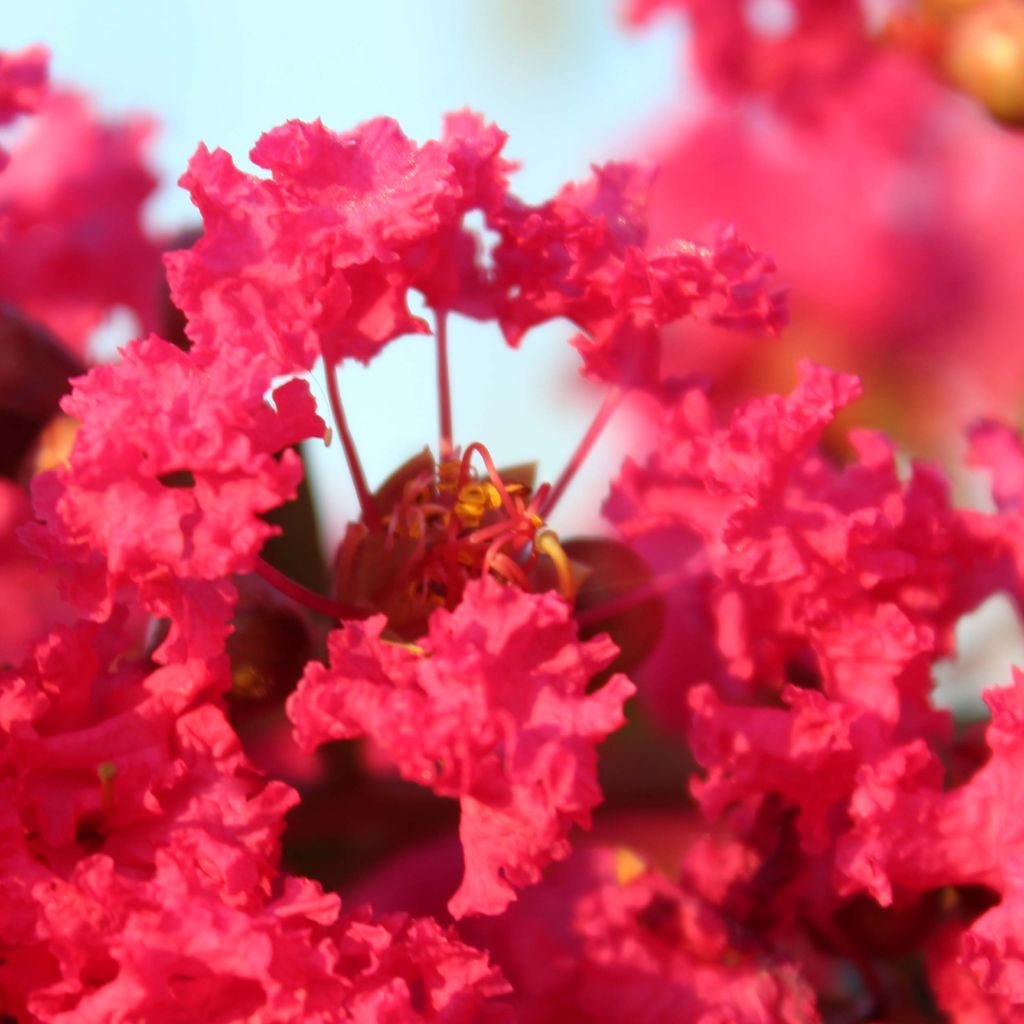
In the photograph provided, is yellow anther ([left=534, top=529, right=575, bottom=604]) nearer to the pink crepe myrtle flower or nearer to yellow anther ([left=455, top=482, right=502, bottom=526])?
yellow anther ([left=455, top=482, right=502, bottom=526])

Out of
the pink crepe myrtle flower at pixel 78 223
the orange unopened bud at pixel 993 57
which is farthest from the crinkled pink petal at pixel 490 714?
the orange unopened bud at pixel 993 57

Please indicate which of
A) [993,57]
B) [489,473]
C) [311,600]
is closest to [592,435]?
[489,473]

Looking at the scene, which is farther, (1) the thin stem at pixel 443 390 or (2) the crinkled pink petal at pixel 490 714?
(1) the thin stem at pixel 443 390

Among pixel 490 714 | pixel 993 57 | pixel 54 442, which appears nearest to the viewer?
pixel 490 714

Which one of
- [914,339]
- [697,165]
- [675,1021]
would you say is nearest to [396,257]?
[675,1021]

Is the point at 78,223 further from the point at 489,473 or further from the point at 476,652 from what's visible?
the point at 476,652

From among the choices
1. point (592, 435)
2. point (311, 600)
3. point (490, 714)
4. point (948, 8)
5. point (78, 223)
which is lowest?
point (490, 714)

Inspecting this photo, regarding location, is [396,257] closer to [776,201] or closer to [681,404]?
[681,404]

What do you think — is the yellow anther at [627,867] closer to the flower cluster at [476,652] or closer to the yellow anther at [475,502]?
the flower cluster at [476,652]
